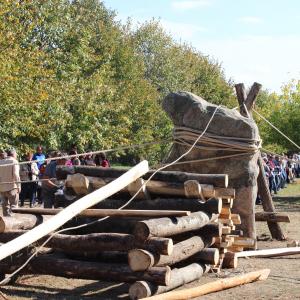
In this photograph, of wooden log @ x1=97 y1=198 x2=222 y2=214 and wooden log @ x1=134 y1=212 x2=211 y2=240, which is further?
wooden log @ x1=97 y1=198 x2=222 y2=214

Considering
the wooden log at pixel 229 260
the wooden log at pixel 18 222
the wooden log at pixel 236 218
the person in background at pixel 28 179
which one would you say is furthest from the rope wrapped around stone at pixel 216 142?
the person in background at pixel 28 179

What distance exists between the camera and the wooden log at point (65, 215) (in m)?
6.15

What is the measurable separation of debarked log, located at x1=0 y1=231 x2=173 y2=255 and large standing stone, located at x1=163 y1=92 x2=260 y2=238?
3.67 meters

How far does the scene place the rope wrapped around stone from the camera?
39.1ft

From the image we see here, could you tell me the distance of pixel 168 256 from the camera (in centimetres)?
893

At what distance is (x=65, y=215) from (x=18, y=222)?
7.34 feet

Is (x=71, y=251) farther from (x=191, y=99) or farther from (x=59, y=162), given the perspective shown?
(x=59, y=162)

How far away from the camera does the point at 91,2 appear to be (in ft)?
188

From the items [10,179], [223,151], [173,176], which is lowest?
[10,179]

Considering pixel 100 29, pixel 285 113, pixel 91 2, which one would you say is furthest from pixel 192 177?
pixel 91 2

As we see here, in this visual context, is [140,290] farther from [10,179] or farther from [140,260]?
[10,179]

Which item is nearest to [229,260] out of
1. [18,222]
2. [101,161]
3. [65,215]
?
[18,222]

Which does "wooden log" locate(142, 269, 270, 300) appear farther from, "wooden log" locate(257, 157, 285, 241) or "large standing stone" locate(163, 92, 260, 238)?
"wooden log" locate(257, 157, 285, 241)

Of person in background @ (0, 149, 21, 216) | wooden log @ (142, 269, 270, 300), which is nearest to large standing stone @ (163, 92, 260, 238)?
wooden log @ (142, 269, 270, 300)
